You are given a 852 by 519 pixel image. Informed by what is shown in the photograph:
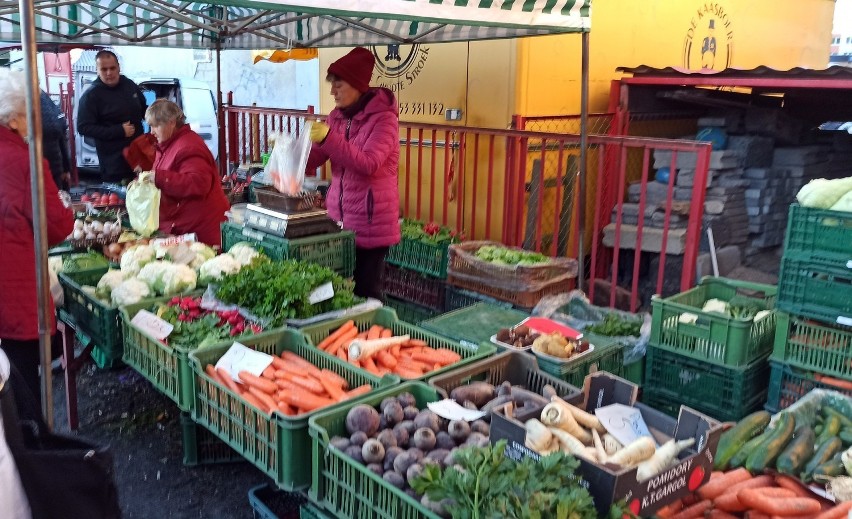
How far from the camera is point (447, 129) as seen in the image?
6770 millimetres

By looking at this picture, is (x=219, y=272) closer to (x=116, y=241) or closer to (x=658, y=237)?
(x=116, y=241)

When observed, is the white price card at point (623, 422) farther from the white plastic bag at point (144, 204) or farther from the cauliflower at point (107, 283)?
the white plastic bag at point (144, 204)

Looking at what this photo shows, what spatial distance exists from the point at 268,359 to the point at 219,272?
Result: 1210 mm

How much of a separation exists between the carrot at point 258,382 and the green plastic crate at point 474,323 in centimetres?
107

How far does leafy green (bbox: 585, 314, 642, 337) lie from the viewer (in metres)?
4.46

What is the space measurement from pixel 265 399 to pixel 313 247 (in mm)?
1681

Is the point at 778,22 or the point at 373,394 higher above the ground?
the point at 778,22

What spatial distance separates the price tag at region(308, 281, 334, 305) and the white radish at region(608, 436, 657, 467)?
2.01m

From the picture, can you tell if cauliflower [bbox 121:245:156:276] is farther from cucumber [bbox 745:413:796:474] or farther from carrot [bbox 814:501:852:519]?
carrot [bbox 814:501:852:519]

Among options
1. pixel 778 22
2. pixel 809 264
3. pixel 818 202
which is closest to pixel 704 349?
pixel 809 264

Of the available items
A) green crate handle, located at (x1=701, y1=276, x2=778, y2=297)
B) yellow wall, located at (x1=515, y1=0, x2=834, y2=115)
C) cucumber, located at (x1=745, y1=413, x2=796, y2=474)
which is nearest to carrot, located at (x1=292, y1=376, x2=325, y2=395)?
cucumber, located at (x1=745, y1=413, x2=796, y2=474)

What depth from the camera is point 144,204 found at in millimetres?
5164

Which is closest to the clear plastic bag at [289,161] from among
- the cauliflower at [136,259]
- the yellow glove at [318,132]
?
Answer: the yellow glove at [318,132]

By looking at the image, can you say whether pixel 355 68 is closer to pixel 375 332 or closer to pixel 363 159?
pixel 363 159
